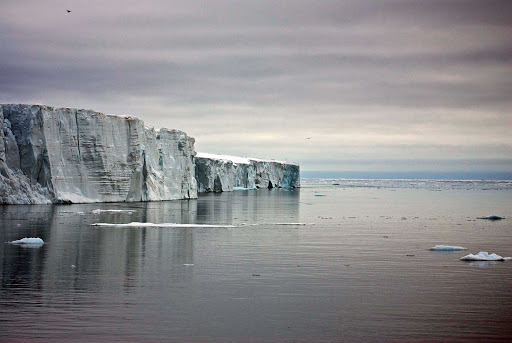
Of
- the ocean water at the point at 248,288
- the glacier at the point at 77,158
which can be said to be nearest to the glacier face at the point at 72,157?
the glacier at the point at 77,158

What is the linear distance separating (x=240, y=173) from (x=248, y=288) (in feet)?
251

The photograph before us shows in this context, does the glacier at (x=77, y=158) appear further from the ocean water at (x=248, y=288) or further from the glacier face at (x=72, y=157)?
the ocean water at (x=248, y=288)

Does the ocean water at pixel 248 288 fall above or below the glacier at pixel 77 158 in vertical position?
below

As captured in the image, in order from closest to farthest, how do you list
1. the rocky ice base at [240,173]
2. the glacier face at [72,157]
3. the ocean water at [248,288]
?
the ocean water at [248,288], the glacier face at [72,157], the rocky ice base at [240,173]

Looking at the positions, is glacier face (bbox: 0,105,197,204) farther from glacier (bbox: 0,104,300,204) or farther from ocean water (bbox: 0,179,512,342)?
ocean water (bbox: 0,179,512,342)

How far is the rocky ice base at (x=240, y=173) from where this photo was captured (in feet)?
237

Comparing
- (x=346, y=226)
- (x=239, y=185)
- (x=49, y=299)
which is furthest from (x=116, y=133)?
(x=239, y=185)

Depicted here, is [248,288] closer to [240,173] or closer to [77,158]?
[77,158]

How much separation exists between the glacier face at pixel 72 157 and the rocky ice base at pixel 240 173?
24.9 meters

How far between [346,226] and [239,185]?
204ft

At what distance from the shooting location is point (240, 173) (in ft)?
290

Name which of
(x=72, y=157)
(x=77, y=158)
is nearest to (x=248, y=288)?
Answer: (x=72, y=157)

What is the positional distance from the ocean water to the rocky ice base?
49821mm

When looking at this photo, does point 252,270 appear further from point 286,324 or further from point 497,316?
point 497,316
